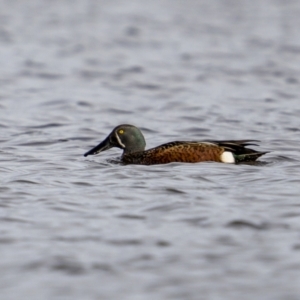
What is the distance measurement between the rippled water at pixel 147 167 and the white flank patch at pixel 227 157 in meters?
0.15

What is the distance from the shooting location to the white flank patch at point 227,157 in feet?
34.6

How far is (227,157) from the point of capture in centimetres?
1055

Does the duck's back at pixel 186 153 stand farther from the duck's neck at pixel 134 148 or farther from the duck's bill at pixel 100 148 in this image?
the duck's bill at pixel 100 148

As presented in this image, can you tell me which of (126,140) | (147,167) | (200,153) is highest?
(126,140)

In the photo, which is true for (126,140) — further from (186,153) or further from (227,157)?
(227,157)

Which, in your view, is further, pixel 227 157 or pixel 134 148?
pixel 134 148

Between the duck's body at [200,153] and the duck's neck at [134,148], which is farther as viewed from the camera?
the duck's neck at [134,148]

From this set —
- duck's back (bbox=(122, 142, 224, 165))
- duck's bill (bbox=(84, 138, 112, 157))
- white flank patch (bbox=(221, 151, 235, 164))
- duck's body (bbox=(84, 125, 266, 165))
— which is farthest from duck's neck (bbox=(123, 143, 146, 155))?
white flank patch (bbox=(221, 151, 235, 164))

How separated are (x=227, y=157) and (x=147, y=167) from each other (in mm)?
830

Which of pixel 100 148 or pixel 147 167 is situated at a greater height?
pixel 100 148

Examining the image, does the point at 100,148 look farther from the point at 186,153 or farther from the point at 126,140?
the point at 186,153

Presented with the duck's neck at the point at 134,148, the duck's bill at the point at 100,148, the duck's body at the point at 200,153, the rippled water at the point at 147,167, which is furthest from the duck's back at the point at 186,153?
the duck's bill at the point at 100,148

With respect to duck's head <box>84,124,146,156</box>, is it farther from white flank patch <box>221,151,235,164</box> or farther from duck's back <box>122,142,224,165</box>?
white flank patch <box>221,151,235,164</box>

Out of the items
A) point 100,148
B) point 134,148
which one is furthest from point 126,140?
point 100,148
